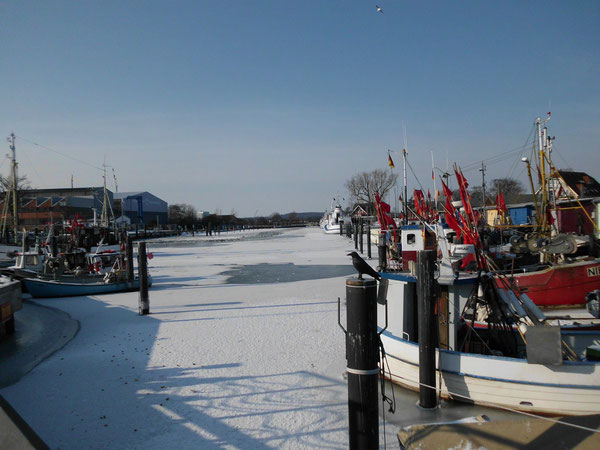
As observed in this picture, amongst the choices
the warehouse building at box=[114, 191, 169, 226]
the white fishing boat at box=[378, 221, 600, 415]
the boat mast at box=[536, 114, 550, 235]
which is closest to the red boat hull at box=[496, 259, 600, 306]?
the boat mast at box=[536, 114, 550, 235]

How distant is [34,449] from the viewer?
142 inches

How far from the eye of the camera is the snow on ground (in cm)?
561

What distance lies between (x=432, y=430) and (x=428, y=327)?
5.17 feet

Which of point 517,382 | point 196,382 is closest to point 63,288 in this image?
point 196,382

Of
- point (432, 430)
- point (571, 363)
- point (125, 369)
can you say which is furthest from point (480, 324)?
point (125, 369)

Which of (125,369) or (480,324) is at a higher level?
(480,324)

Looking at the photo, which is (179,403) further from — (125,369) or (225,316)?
(225,316)

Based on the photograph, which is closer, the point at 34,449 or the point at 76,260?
the point at 34,449

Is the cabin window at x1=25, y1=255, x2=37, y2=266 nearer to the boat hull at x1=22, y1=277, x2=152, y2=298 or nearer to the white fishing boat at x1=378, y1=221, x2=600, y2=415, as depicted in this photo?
the boat hull at x1=22, y1=277, x2=152, y2=298

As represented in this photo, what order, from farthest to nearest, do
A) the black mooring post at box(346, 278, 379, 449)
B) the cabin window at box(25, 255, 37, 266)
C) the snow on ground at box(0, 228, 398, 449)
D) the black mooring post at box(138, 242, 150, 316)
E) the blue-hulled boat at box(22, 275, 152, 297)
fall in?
the cabin window at box(25, 255, 37, 266) < the blue-hulled boat at box(22, 275, 152, 297) < the black mooring post at box(138, 242, 150, 316) < the snow on ground at box(0, 228, 398, 449) < the black mooring post at box(346, 278, 379, 449)

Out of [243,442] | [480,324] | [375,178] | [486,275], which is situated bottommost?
[243,442]

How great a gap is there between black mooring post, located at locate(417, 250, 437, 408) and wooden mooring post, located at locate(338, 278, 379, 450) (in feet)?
7.59

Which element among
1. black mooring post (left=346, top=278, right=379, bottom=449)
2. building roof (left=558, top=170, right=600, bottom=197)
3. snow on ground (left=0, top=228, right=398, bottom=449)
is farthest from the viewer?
building roof (left=558, top=170, right=600, bottom=197)

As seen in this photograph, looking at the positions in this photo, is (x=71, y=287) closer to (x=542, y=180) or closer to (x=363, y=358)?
(x=363, y=358)
